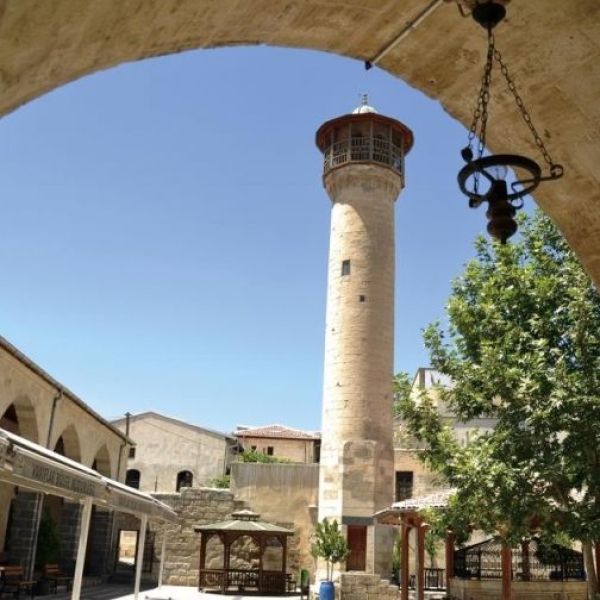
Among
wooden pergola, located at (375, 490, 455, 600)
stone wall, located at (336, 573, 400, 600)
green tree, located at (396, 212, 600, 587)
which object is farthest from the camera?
stone wall, located at (336, 573, 400, 600)

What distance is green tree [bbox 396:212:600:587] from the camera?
9344 millimetres

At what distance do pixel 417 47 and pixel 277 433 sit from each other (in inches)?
1457

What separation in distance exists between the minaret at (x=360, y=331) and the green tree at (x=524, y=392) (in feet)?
34.9

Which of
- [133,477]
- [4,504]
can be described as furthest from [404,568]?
[133,477]

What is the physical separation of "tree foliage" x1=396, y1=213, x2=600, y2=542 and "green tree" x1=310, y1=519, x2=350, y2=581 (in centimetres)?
974

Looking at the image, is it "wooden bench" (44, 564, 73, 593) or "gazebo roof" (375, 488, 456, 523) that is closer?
"gazebo roof" (375, 488, 456, 523)

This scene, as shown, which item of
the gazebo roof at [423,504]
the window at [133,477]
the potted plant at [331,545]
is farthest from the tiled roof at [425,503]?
the window at [133,477]

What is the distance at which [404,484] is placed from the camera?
30.2 m

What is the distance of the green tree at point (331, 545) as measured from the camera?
20.4 m

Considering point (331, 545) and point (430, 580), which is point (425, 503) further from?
point (430, 580)

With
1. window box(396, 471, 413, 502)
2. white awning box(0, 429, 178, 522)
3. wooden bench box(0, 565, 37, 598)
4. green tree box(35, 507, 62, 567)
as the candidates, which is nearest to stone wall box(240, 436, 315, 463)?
window box(396, 471, 413, 502)

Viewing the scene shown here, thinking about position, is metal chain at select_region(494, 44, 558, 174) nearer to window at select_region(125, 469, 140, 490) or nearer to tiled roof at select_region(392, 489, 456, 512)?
tiled roof at select_region(392, 489, 456, 512)

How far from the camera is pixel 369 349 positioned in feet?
75.7

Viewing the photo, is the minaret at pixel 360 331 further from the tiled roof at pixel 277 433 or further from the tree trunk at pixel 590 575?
the tiled roof at pixel 277 433
